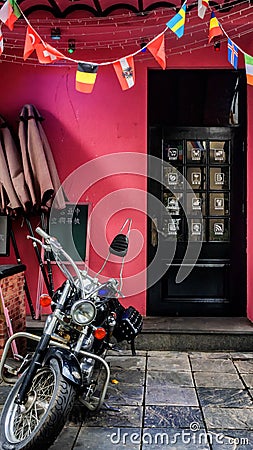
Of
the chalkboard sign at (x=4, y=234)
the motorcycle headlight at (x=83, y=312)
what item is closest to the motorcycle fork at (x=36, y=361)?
the motorcycle headlight at (x=83, y=312)

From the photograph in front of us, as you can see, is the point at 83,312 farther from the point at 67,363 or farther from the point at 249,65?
the point at 249,65

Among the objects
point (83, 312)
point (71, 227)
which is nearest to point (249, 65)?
point (83, 312)

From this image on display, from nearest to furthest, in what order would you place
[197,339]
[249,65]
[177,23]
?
[177,23]
[249,65]
[197,339]

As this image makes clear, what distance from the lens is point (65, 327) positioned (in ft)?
9.86

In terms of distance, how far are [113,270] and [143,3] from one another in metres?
2.53

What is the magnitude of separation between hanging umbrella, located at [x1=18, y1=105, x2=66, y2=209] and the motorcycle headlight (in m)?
2.03

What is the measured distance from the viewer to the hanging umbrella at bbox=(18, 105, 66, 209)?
4.74 metres

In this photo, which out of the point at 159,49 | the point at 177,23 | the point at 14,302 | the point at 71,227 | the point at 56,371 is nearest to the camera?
the point at 56,371

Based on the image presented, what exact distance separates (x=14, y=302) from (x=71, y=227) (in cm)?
111

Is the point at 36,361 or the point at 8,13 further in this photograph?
the point at 8,13

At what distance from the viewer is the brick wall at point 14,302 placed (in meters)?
4.08

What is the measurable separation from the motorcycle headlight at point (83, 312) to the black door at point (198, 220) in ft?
7.74

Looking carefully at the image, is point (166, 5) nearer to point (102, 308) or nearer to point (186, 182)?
point (186, 182)

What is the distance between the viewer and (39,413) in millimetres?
2752
